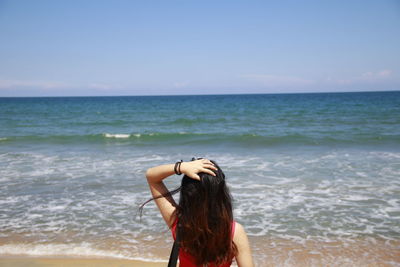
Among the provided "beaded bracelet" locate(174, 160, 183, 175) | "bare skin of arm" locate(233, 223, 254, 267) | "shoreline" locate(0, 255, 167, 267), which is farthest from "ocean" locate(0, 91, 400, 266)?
"beaded bracelet" locate(174, 160, 183, 175)

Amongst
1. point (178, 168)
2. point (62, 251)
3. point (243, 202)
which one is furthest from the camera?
point (243, 202)

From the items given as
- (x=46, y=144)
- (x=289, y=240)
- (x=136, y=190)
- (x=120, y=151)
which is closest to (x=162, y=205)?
(x=289, y=240)

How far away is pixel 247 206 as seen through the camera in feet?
23.7

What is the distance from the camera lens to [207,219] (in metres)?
1.84

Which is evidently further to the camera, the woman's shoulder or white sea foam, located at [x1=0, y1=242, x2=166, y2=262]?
white sea foam, located at [x1=0, y1=242, x2=166, y2=262]

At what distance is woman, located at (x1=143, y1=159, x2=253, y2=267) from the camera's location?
1784mm

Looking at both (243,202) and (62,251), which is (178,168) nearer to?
(62,251)

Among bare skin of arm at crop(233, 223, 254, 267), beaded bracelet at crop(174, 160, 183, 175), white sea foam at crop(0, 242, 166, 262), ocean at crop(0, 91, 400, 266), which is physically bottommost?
white sea foam at crop(0, 242, 166, 262)

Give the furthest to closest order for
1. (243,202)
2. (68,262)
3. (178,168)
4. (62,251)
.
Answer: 1. (243,202)
2. (62,251)
3. (68,262)
4. (178,168)

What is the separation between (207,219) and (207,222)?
0.05 feet

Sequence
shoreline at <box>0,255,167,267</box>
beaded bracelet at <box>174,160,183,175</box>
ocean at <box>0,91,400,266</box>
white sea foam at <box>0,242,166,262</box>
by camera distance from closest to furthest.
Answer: beaded bracelet at <box>174,160,183,175</box>, shoreline at <box>0,255,167,267</box>, white sea foam at <box>0,242,166,262</box>, ocean at <box>0,91,400,266</box>

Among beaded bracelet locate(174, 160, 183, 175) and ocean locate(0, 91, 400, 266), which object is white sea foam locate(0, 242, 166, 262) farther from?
beaded bracelet locate(174, 160, 183, 175)

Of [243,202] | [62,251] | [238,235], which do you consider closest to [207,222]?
[238,235]

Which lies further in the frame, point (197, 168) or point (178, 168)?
point (178, 168)
